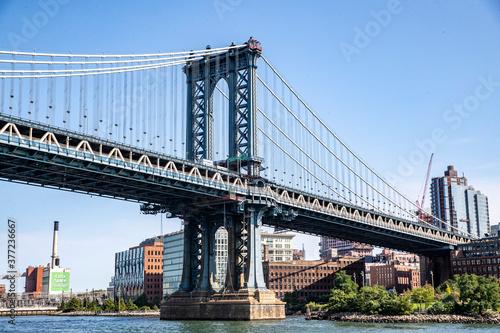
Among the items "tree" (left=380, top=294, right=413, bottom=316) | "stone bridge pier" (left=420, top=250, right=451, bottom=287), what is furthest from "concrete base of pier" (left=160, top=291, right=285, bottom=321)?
"stone bridge pier" (left=420, top=250, right=451, bottom=287)

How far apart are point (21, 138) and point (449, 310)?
72638mm

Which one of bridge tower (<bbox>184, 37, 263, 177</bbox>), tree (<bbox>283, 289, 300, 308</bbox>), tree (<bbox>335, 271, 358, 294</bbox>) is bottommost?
tree (<bbox>283, 289, 300, 308</bbox>)

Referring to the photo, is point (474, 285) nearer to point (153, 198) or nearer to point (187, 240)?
point (187, 240)

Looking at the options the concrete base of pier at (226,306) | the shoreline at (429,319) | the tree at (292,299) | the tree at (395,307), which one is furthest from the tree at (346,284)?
the concrete base of pier at (226,306)

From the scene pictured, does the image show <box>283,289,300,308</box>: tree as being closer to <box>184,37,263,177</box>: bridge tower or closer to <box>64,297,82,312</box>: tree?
<box>64,297,82,312</box>: tree

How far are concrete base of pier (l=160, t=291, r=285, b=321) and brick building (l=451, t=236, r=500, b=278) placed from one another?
8027 centimetres

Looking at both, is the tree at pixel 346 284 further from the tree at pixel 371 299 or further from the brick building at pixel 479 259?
the tree at pixel 371 299

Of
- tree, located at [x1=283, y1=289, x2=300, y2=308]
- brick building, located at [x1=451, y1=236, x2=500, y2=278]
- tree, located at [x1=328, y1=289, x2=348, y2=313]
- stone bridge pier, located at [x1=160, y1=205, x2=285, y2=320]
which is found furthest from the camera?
tree, located at [x1=283, y1=289, x2=300, y2=308]

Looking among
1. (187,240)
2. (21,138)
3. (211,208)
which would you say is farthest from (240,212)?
(21,138)

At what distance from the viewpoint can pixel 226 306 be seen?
92.2 metres

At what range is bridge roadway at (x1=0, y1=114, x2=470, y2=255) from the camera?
226 feet

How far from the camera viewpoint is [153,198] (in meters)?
94.2

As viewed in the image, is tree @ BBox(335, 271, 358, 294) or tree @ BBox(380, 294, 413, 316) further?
tree @ BBox(335, 271, 358, 294)

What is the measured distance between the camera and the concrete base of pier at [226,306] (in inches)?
3546
